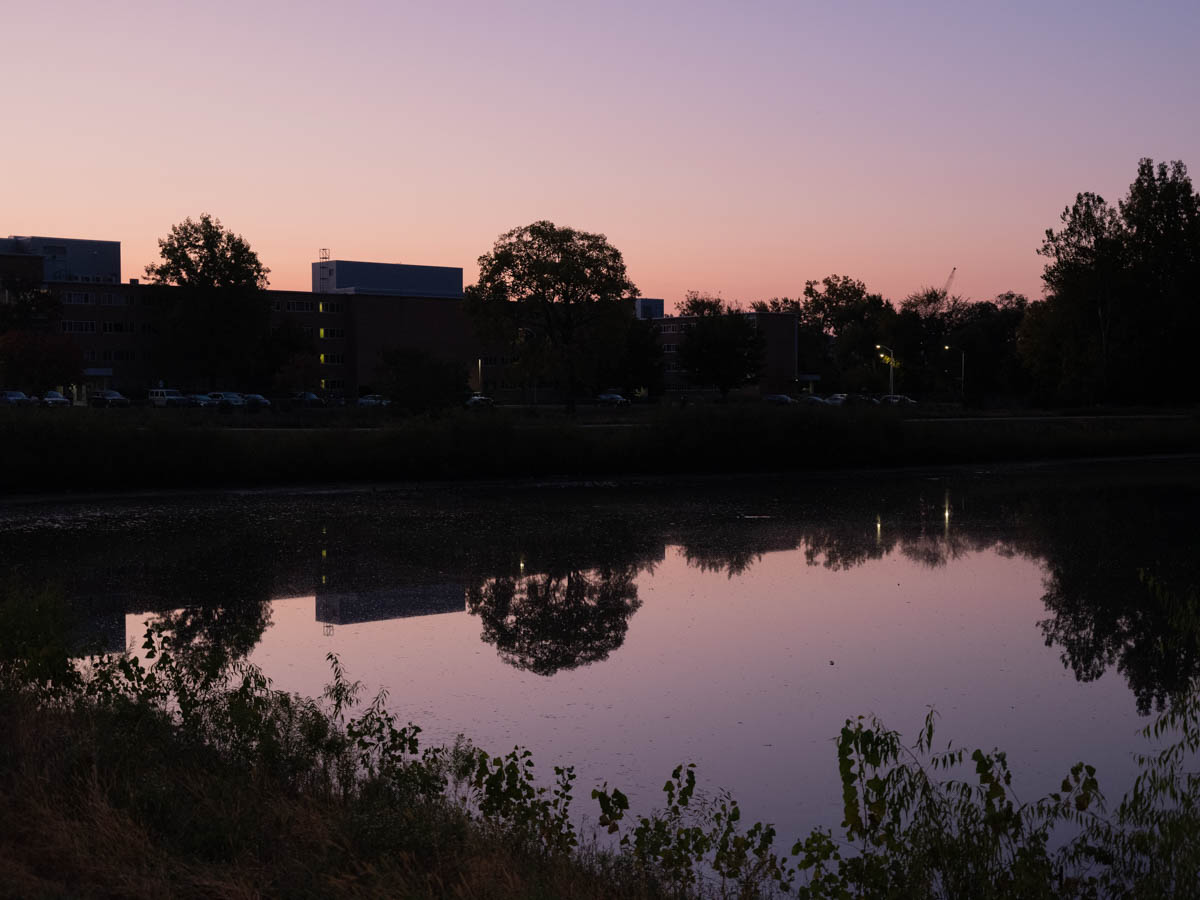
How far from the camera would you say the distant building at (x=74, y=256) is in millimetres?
128250

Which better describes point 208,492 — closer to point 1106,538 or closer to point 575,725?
point 1106,538

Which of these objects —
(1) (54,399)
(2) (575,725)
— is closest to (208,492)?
(2) (575,725)

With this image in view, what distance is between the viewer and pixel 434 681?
13.6 m

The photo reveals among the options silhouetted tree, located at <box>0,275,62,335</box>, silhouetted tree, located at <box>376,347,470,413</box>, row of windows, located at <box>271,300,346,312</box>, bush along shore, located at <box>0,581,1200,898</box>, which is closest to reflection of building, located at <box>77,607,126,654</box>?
bush along shore, located at <box>0,581,1200,898</box>

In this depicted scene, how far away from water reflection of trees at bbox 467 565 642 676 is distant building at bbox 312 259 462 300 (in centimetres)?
12966

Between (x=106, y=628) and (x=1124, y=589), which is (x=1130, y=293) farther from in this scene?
(x=106, y=628)

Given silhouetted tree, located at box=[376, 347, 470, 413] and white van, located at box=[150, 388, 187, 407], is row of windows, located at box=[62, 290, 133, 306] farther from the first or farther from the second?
silhouetted tree, located at box=[376, 347, 470, 413]

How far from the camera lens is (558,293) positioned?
86.5 m

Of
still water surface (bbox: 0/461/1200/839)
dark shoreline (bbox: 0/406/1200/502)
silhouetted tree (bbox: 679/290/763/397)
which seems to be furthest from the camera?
silhouetted tree (bbox: 679/290/763/397)

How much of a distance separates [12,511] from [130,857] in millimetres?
26964

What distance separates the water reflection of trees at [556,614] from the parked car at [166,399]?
236ft

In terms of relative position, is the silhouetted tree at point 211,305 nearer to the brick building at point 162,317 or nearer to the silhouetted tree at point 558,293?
the brick building at point 162,317

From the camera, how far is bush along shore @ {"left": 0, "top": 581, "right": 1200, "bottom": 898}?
6.82 meters

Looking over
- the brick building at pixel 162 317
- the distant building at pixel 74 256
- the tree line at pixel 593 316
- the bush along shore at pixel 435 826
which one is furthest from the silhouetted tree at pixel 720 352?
the bush along shore at pixel 435 826
